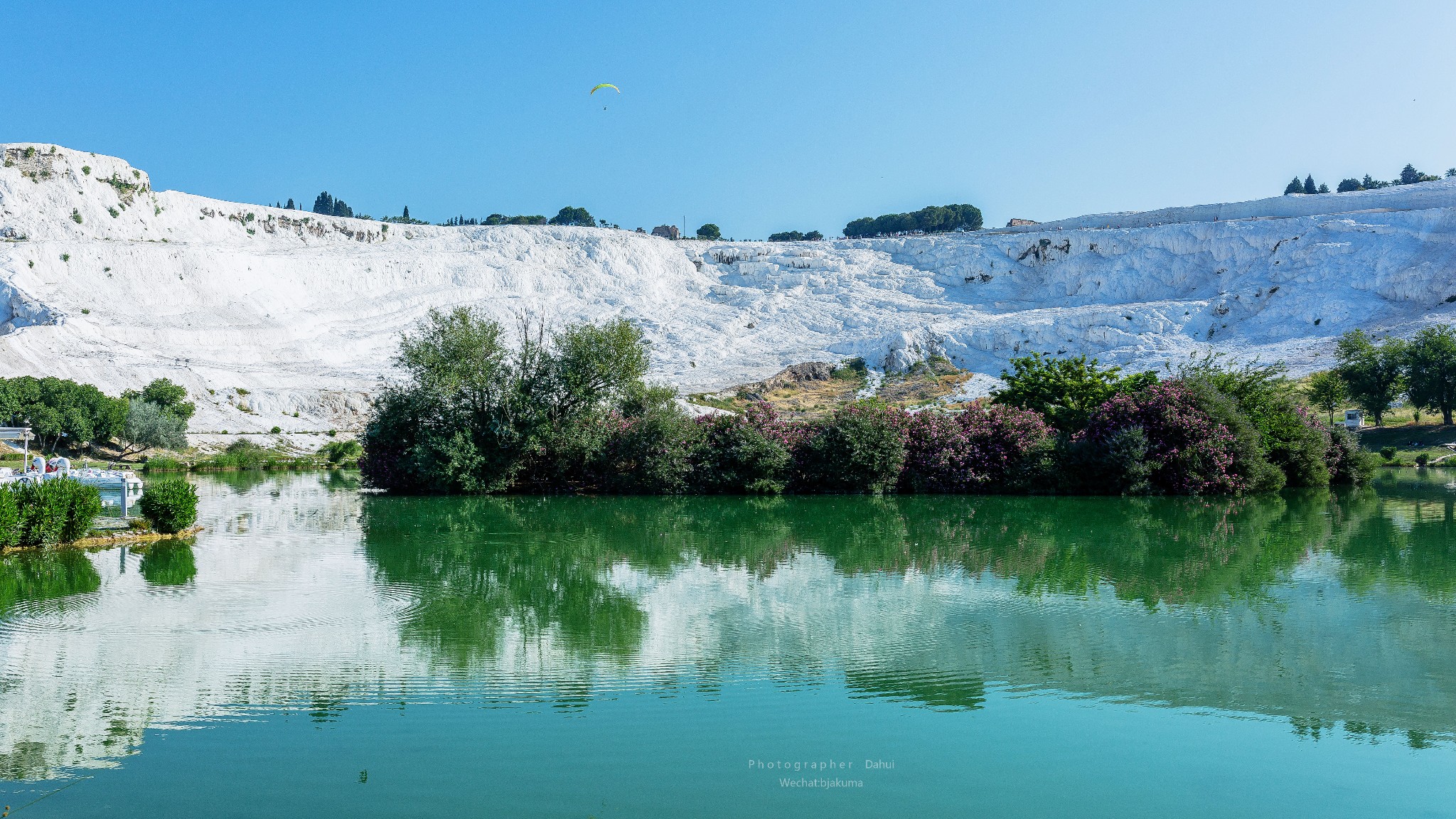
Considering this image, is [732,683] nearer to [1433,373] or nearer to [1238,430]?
[1238,430]

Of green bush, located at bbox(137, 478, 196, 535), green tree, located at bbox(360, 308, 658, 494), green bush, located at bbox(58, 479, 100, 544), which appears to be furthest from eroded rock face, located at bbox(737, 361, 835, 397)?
green bush, located at bbox(58, 479, 100, 544)

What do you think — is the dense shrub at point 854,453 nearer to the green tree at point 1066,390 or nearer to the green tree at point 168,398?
the green tree at point 1066,390

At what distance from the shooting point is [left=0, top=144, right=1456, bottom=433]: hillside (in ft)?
187

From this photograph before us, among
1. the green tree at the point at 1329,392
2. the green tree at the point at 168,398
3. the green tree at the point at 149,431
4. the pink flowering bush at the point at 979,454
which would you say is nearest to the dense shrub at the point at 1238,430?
the pink flowering bush at the point at 979,454

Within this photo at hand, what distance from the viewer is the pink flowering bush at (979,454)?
81.3 feet

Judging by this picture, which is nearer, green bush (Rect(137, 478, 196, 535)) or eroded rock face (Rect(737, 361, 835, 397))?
green bush (Rect(137, 478, 196, 535))

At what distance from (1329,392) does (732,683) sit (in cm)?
4486

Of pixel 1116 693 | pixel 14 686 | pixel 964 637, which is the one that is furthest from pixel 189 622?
pixel 1116 693

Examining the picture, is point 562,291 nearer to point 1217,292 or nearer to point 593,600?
point 1217,292

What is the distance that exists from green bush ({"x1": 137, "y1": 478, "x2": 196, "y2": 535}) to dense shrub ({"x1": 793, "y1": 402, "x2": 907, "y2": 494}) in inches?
566

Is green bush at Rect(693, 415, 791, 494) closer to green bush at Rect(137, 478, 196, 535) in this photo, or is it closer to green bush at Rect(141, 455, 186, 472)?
green bush at Rect(137, 478, 196, 535)

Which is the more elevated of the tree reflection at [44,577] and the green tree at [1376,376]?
the green tree at [1376,376]

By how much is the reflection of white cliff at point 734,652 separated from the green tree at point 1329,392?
37.2 metres

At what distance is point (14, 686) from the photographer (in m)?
6.86
